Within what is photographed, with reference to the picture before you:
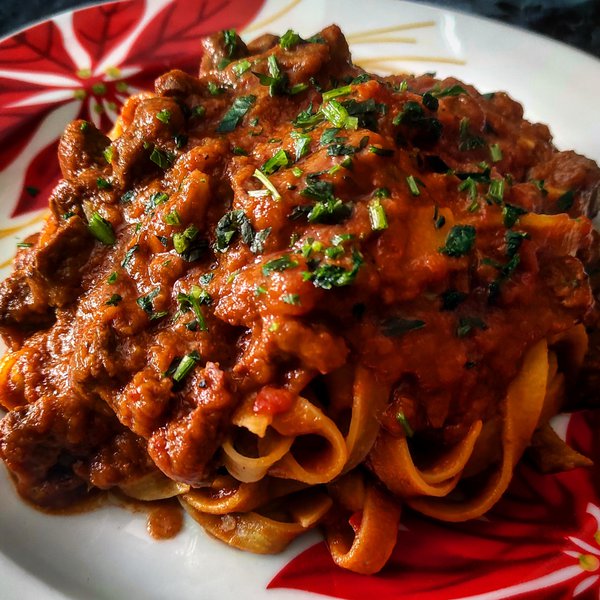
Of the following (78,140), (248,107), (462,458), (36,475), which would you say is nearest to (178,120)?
(248,107)

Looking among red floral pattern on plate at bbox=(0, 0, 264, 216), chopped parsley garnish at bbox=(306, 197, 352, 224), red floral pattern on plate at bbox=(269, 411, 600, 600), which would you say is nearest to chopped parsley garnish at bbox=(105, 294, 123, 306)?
chopped parsley garnish at bbox=(306, 197, 352, 224)

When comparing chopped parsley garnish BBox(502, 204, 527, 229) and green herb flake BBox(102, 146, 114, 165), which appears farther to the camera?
green herb flake BBox(102, 146, 114, 165)

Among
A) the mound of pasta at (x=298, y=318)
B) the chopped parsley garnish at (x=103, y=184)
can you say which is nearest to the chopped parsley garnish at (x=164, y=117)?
the mound of pasta at (x=298, y=318)

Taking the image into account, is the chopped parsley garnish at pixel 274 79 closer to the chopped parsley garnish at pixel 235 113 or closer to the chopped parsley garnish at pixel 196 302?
the chopped parsley garnish at pixel 235 113

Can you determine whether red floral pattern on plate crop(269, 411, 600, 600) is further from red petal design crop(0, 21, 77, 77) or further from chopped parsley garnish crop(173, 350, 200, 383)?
red petal design crop(0, 21, 77, 77)

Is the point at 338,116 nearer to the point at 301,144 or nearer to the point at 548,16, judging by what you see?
the point at 301,144

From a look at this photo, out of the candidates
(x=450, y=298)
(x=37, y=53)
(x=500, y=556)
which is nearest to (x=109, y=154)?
(x=450, y=298)
